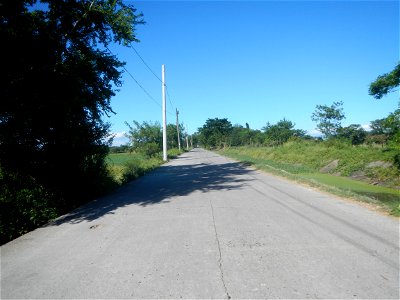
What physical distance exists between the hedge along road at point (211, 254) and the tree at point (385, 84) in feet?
56.5

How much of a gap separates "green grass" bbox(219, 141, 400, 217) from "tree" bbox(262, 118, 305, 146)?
28.8 m

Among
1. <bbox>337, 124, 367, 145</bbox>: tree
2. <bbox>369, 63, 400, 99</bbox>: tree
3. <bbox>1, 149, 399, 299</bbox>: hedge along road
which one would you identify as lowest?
<bbox>1, 149, 399, 299</bbox>: hedge along road

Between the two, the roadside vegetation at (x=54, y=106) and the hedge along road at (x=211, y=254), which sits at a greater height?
the roadside vegetation at (x=54, y=106)

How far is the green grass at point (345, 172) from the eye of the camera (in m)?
10.8

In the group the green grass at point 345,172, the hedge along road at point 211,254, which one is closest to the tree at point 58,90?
the hedge along road at point 211,254

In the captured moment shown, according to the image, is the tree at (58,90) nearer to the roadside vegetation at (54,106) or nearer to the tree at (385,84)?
the roadside vegetation at (54,106)

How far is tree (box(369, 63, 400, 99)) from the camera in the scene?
21.0 metres

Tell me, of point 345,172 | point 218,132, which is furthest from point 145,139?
point 218,132

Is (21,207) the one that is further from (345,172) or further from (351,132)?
(351,132)

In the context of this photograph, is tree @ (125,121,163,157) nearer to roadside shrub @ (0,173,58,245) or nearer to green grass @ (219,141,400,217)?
green grass @ (219,141,400,217)

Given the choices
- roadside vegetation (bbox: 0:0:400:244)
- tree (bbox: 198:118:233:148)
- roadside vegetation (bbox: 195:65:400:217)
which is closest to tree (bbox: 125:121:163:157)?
roadside vegetation (bbox: 195:65:400:217)

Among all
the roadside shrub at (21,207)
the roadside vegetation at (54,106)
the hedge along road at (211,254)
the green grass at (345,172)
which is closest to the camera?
the hedge along road at (211,254)

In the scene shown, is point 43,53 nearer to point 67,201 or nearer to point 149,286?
point 67,201

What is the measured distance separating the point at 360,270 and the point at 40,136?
9212mm
